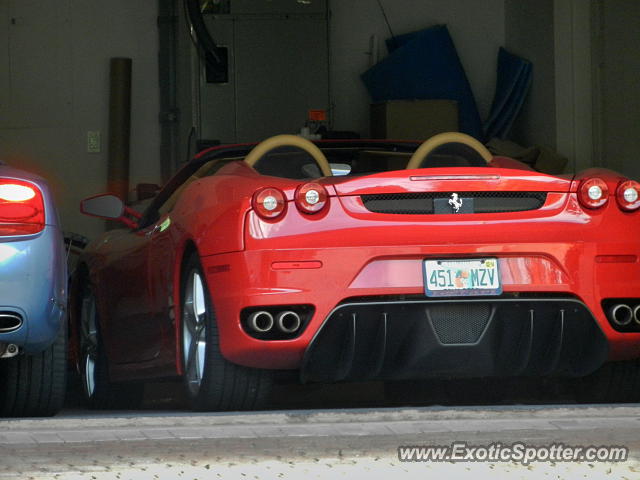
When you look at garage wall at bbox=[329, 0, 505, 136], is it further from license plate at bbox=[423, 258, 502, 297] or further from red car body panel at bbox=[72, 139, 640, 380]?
license plate at bbox=[423, 258, 502, 297]

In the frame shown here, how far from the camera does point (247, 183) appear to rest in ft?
18.2

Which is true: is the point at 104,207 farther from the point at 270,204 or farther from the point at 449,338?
the point at 449,338

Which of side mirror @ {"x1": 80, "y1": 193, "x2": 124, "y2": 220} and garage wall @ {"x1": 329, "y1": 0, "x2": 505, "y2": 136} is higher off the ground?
garage wall @ {"x1": 329, "y1": 0, "x2": 505, "y2": 136}

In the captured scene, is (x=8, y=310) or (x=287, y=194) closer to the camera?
(x=8, y=310)

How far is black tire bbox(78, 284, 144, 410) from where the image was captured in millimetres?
7590

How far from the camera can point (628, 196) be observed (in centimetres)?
554

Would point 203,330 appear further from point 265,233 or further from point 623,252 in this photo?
point 623,252

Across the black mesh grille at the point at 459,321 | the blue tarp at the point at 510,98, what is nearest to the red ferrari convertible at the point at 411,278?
the black mesh grille at the point at 459,321

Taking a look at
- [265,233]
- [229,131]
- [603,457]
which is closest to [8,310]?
[265,233]

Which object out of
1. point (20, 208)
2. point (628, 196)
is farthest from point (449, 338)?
point (20, 208)

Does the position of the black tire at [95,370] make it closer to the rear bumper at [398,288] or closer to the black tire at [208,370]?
the black tire at [208,370]

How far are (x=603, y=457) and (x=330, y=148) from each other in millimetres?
3504

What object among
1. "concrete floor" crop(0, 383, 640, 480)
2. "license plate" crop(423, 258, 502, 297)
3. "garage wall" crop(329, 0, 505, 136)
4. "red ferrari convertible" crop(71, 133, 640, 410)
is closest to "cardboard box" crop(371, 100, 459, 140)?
"garage wall" crop(329, 0, 505, 136)

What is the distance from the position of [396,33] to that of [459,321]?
11087mm
